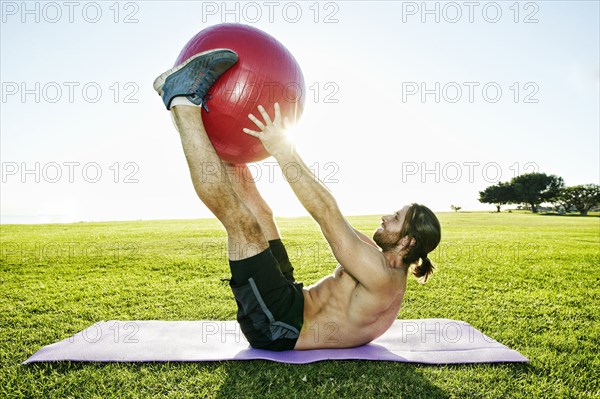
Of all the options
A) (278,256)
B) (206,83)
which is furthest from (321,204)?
(278,256)

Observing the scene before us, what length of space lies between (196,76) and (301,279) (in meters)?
5.26

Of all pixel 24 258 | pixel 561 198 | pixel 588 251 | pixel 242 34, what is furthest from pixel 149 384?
pixel 561 198

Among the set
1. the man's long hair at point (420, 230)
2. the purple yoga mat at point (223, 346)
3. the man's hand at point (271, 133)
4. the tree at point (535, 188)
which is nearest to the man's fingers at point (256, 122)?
the man's hand at point (271, 133)

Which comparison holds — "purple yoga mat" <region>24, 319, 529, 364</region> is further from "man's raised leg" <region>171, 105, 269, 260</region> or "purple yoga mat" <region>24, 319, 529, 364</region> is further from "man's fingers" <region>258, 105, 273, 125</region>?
"man's fingers" <region>258, 105, 273, 125</region>

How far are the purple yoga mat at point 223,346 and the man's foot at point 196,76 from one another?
2090mm

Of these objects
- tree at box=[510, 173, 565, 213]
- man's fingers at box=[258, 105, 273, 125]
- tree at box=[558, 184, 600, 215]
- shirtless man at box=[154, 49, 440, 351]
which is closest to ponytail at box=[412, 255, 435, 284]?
shirtless man at box=[154, 49, 440, 351]

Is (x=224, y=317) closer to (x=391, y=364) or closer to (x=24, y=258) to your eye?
(x=391, y=364)

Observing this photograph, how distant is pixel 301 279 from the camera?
7.57m

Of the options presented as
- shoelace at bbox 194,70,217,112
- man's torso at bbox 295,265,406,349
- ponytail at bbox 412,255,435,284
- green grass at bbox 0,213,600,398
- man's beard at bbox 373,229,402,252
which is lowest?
green grass at bbox 0,213,600,398

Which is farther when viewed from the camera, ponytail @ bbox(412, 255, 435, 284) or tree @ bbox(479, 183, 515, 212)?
tree @ bbox(479, 183, 515, 212)

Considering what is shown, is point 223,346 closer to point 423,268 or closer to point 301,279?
point 423,268

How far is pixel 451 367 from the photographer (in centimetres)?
337

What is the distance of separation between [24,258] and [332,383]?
30.0 feet

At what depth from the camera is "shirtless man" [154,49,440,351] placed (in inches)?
116
